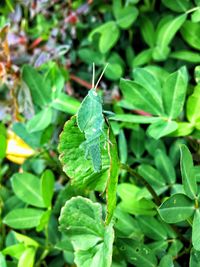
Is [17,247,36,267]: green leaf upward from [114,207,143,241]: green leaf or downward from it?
upward

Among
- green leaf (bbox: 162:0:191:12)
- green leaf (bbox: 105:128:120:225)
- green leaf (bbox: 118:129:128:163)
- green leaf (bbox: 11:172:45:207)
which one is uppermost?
green leaf (bbox: 105:128:120:225)

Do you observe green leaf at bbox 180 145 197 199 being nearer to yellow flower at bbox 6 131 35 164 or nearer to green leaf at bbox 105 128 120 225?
green leaf at bbox 105 128 120 225

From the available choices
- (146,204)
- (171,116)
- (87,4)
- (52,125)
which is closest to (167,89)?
(171,116)

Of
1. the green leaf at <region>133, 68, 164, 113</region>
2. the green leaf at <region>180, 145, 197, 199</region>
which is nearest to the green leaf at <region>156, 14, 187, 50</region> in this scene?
the green leaf at <region>133, 68, 164, 113</region>

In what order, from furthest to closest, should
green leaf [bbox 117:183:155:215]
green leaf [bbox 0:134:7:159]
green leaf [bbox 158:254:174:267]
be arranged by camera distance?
green leaf [bbox 0:134:7:159] → green leaf [bbox 117:183:155:215] → green leaf [bbox 158:254:174:267]

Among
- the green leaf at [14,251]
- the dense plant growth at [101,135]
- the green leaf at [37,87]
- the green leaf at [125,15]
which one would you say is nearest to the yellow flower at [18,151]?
the dense plant growth at [101,135]

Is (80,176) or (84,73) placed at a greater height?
(80,176)

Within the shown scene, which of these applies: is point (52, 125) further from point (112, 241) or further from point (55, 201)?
point (112, 241)

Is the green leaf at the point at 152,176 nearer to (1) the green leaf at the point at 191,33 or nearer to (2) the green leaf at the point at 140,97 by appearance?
(2) the green leaf at the point at 140,97

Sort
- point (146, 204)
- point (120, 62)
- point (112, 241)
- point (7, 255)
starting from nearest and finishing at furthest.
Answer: point (112, 241)
point (146, 204)
point (7, 255)
point (120, 62)
